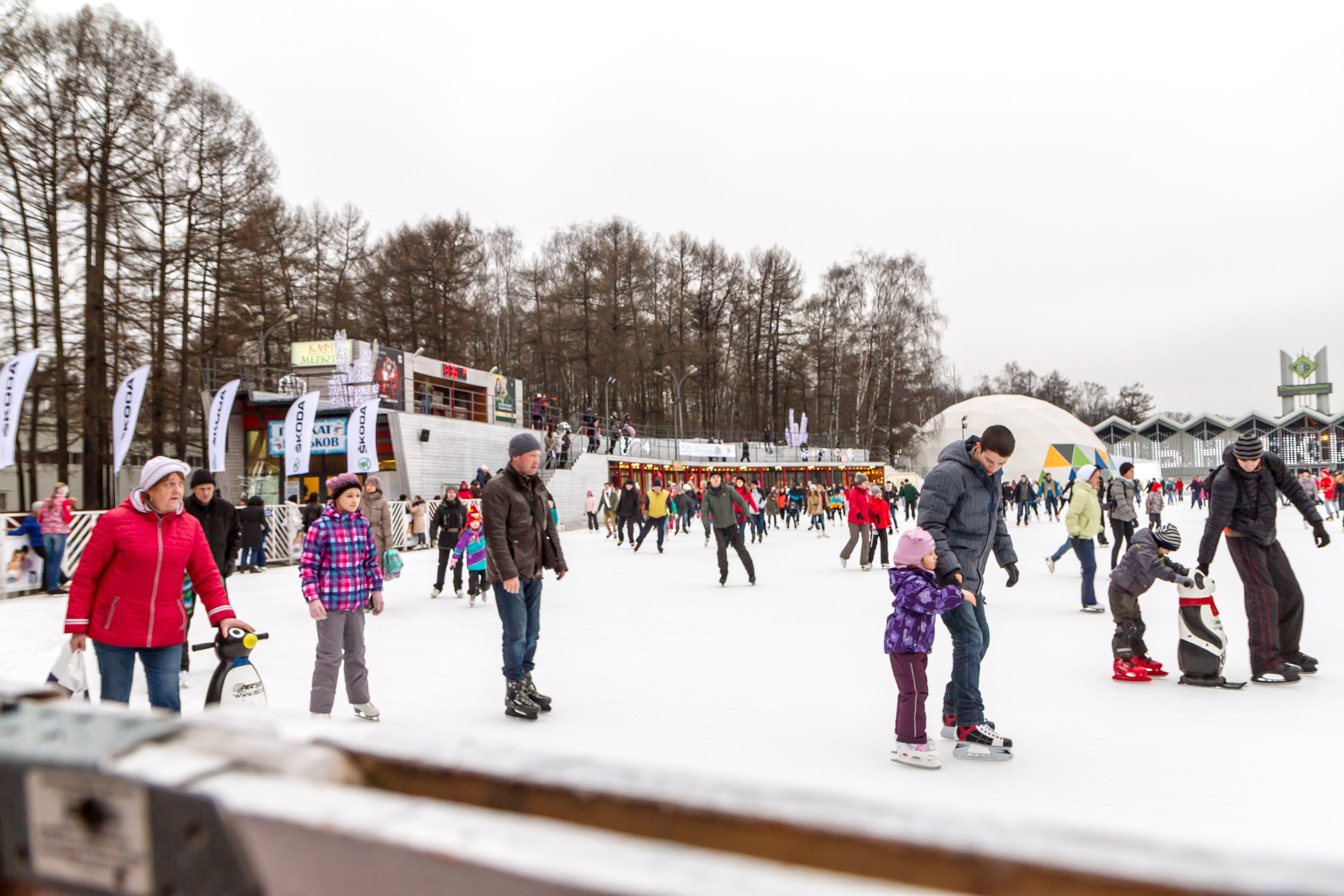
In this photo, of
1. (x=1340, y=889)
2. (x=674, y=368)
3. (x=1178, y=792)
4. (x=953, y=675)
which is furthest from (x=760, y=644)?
(x=674, y=368)

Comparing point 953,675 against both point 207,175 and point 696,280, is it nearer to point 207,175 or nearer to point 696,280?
point 207,175

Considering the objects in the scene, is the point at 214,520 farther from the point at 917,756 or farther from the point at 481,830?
the point at 481,830

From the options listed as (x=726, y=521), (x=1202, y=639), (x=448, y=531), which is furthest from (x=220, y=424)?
(x=1202, y=639)

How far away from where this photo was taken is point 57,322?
19906 mm

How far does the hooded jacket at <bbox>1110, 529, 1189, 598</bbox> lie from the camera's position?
5.61 meters

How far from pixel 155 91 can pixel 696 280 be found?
1219 inches

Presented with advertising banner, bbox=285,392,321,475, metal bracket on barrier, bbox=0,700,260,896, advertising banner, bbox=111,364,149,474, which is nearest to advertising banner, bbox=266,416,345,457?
advertising banner, bbox=285,392,321,475

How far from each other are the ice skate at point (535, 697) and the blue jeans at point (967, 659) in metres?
2.37

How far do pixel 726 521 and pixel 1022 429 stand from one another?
203ft

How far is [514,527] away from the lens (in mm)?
5113

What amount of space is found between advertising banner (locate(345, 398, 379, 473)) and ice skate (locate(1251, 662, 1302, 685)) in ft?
54.5

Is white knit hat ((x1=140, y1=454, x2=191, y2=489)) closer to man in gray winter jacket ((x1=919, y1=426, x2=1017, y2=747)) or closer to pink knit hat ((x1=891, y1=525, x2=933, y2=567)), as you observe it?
pink knit hat ((x1=891, y1=525, x2=933, y2=567))

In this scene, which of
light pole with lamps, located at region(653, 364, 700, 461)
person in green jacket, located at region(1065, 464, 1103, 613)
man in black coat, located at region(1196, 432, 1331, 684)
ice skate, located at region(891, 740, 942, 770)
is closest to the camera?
ice skate, located at region(891, 740, 942, 770)

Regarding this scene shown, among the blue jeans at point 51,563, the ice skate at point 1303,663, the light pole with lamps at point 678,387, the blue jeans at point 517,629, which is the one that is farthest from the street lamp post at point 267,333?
the ice skate at point 1303,663
